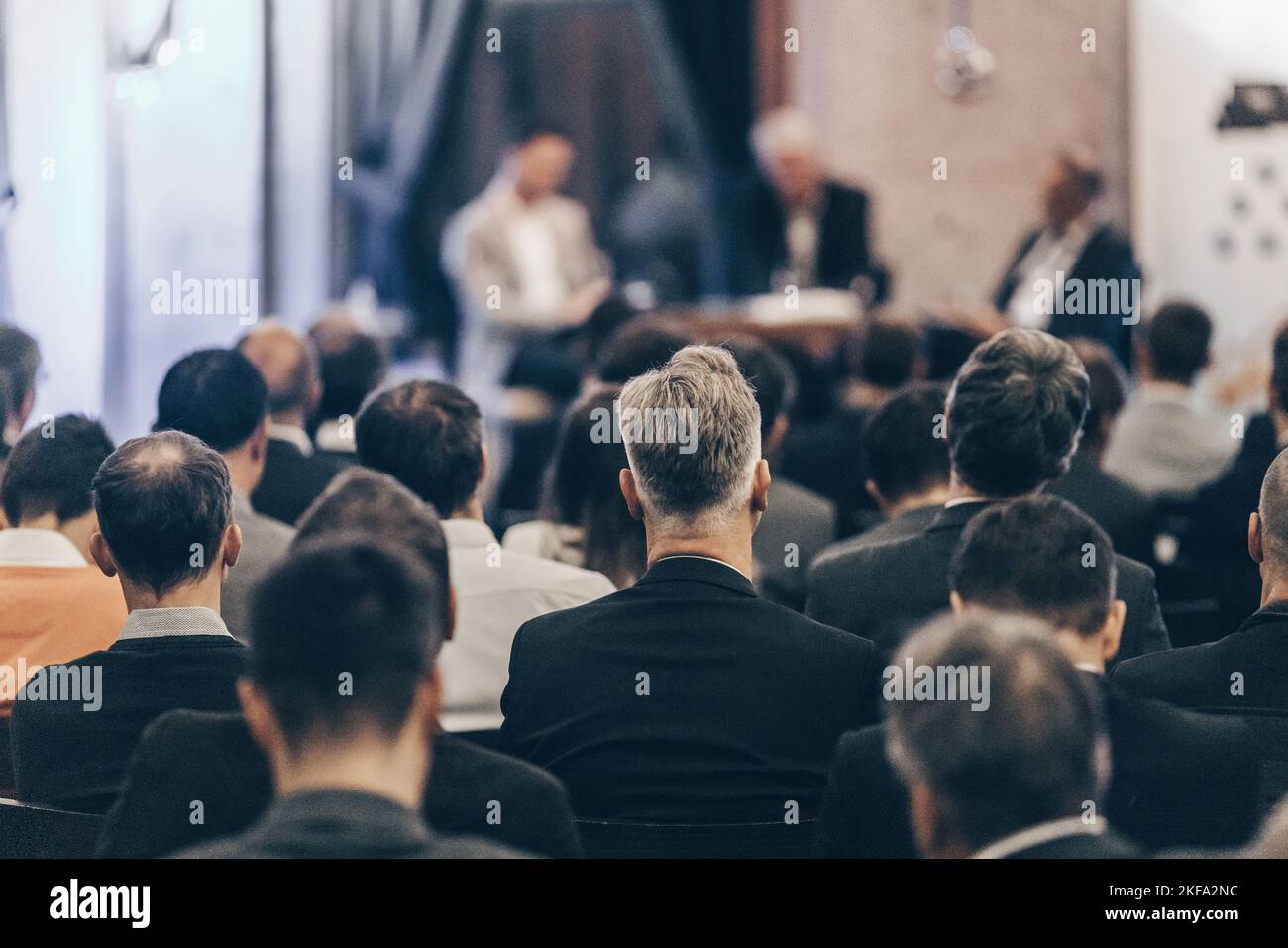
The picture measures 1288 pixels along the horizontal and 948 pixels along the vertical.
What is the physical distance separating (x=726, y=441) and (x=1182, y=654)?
2.33 ft

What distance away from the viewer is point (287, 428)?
3908 mm

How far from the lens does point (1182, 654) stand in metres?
2.29

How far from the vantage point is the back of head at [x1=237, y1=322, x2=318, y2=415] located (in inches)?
154

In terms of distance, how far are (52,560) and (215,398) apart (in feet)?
1.95

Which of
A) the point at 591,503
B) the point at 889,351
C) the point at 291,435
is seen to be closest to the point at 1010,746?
the point at 591,503

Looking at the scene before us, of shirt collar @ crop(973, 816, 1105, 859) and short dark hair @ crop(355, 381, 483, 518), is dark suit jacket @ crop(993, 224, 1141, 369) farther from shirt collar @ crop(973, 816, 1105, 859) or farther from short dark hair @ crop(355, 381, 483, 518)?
shirt collar @ crop(973, 816, 1105, 859)

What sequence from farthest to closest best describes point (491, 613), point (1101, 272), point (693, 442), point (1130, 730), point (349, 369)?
point (1101, 272) → point (349, 369) → point (491, 613) → point (693, 442) → point (1130, 730)

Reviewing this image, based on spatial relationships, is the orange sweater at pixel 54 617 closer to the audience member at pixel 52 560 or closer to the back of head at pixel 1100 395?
the audience member at pixel 52 560

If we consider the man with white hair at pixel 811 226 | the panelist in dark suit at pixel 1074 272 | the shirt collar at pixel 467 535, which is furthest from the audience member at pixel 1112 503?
the man with white hair at pixel 811 226

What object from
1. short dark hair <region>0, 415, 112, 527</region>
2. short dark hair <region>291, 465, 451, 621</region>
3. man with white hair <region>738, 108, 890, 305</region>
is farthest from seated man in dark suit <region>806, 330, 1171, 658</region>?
man with white hair <region>738, 108, 890, 305</region>

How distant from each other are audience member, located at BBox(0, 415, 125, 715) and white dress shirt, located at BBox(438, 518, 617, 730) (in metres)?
0.55

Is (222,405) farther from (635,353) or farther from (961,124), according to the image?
(961,124)
